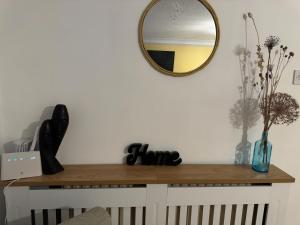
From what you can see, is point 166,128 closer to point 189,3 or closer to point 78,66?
point 78,66

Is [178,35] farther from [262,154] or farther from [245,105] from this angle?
[262,154]

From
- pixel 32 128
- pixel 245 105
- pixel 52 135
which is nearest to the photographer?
pixel 52 135

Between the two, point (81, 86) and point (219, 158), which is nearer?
point (81, 86)

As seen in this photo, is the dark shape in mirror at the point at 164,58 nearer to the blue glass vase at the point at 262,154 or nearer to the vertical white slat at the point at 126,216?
the blue glass vase at the point at 262,154

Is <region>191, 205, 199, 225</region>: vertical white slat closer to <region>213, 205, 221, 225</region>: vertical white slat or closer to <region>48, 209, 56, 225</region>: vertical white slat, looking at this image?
<region>213, 205, 221, 225</region>: vertical white slat

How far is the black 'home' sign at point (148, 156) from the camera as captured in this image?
155cm

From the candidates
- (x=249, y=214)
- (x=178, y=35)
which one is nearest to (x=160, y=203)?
(x=249, y=214)

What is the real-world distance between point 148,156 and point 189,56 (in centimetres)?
65

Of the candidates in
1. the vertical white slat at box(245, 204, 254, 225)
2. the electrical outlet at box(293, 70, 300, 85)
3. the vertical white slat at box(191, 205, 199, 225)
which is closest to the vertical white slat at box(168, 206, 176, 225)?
the vertical white slat at box(191, 205, 199, 225)

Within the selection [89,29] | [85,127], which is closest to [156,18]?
[89,29]

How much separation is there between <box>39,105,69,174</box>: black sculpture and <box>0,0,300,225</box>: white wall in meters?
0.13

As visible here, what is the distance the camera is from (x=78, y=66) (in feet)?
4.79

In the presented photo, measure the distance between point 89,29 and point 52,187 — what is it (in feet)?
2.94

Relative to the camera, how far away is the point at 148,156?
1.55m
